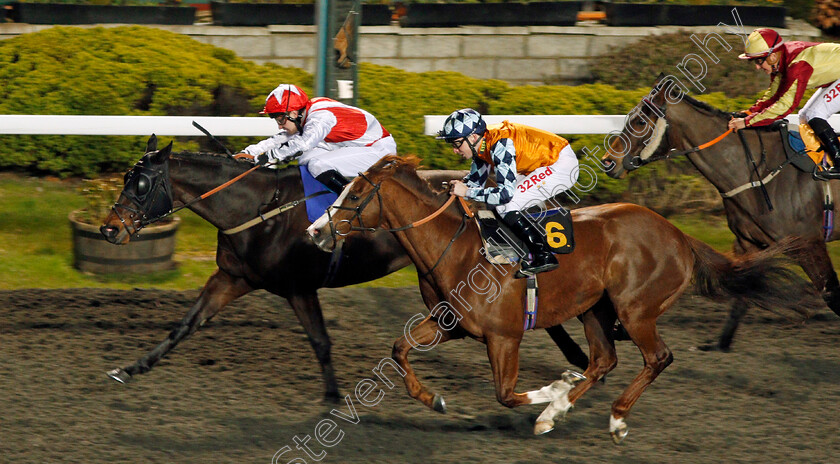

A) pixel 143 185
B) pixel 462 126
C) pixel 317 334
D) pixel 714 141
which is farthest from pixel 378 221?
pixel 714 141

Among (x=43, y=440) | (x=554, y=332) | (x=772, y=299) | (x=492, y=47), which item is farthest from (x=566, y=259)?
(x=492, y=47)

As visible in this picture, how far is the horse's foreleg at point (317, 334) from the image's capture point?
16.7ft

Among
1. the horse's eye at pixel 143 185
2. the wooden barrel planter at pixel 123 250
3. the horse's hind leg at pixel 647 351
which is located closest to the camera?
the horse's hind leg at pixel 647 351

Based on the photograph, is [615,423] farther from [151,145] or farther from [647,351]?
[151,145]

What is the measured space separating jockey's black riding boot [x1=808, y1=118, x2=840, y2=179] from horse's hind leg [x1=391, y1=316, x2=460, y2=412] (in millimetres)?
2770

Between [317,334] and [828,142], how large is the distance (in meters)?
3.33

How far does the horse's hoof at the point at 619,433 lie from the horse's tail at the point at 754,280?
88 cm

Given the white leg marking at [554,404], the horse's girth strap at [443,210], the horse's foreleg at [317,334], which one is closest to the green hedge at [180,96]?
the horse's foreleg at [317,334]

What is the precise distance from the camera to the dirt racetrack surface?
4469 mm

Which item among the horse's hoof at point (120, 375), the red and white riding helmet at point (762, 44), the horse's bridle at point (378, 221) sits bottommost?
the horse's hoof at point (120, 375)

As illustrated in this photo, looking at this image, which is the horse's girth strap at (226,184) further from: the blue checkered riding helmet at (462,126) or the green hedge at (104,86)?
the green hedge at (104,86)

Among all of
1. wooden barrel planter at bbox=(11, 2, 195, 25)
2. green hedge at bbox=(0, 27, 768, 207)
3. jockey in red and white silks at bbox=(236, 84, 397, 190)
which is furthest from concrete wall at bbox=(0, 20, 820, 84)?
jockey in red and white silks at bbox=(236, 84, 397, 190)

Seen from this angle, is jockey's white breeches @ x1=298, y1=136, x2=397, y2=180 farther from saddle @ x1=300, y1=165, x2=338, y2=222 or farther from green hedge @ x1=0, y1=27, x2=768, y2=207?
green hedge @ x1=0, y1=27, x2=768, y2=207

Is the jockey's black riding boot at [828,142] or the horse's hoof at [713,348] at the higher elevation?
the jockey's black riding boot at [828,142]
